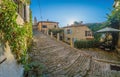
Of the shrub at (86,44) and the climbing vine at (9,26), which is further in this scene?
the shrub at (86,44)

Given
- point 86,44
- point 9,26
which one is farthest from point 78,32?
point 9,26

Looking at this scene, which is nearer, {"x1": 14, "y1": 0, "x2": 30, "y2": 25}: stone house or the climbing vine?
the climbing vine

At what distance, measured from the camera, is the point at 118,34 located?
17.6 metres

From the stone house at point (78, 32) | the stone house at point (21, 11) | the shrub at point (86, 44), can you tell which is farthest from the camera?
the stone house at point (78, 32)

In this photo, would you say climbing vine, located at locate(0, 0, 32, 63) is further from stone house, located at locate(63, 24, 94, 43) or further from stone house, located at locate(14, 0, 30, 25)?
stone house, located at locate(63, 24, 94, 43)

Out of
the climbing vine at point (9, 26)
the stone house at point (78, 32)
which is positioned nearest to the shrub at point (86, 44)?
the climbing vine at point (9, 26)

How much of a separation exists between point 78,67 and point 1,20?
18.5 ft

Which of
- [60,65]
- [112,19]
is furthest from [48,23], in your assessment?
[60,65]

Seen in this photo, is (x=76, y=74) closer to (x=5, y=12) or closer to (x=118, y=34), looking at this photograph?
(x=5, y=12)

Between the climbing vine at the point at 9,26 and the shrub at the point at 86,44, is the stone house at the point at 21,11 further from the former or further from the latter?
the shrub at the point at 86,44

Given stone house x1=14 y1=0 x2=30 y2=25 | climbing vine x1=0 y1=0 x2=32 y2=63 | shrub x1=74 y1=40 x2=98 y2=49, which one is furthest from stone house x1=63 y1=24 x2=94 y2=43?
climbing vine x1=0 y1=0 x2=32 y2=63

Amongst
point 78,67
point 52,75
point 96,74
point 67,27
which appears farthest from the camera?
point 67,27

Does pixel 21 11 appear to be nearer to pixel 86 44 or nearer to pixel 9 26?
pixel 9 26

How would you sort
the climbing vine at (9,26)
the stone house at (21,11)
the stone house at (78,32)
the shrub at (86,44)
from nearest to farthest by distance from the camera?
the climbing vine at (9,26) → the stone house at (21,11) → the shrub at (86,44) → the stone house at (78,32)
